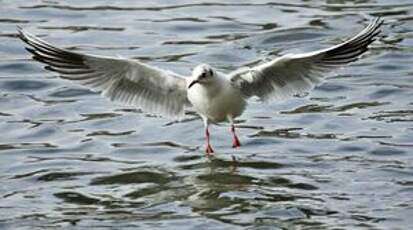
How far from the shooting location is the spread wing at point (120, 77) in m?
13.0

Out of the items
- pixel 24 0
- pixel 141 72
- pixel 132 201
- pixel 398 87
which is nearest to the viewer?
pixel 132 201

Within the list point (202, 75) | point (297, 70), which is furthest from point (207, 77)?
point (297, 70)

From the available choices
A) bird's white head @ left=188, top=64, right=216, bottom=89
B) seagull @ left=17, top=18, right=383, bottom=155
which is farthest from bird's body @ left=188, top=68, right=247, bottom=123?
Answer: bird's white head @ left=188, top=64, right=216, bottom=89

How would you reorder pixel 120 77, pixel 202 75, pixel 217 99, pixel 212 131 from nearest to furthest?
pixel 202 75 → pixel 217 99 → pixel 120 77 → pixel 212 131

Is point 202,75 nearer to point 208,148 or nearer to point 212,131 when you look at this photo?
point 208,148

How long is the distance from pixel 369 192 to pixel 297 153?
1.71 m

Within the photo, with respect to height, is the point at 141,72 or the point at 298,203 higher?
the point at 141,72

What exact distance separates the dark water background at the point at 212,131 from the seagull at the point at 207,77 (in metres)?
0.60

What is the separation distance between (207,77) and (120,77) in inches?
38.2

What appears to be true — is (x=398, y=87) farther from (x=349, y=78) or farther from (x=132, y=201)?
(x=132, y=201)

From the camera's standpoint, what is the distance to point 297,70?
523 inches

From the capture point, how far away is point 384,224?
11.1m

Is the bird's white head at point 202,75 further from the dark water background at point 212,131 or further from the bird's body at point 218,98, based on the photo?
the dark water background at point 212,131

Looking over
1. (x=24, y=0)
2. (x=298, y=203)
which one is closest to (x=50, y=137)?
(x=298, y=203)
